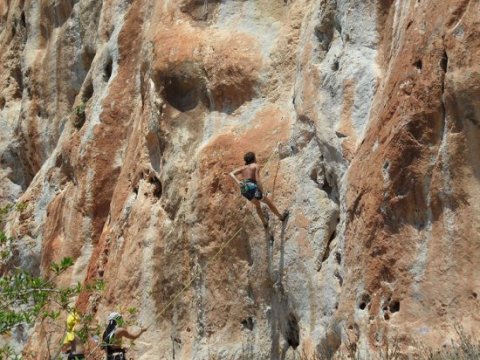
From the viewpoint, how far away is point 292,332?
40.6ft

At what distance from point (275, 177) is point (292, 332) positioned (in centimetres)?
195

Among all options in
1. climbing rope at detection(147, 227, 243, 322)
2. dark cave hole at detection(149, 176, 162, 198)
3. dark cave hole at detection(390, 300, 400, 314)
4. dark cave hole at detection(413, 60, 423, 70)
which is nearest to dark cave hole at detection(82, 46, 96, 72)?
dark cave hole at detection(149, 176, 162, 198)

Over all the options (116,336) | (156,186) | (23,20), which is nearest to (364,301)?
(116,336)

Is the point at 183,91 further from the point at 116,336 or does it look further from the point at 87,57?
the point at 87,57

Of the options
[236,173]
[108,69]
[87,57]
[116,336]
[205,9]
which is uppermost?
[205,9]

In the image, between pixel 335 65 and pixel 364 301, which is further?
pixel 335 65

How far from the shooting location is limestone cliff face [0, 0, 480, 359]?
32.4ft

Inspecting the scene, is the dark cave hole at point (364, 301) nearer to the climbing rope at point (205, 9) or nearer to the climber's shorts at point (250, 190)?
the climber's shorts at point (250, 190)

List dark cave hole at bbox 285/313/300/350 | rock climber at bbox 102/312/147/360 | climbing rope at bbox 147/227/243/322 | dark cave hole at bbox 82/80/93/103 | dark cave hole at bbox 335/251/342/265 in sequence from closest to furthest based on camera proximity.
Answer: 1. dark cave hole at bbox 335/251/342/265
2. dark cave hole at bbox 285/313/300/350
3. rock climber at bbox 102/312/147/360
4. climbing rope at bbox 147/227/243/322
5. dark cave hole at bbox 82/80/93/103

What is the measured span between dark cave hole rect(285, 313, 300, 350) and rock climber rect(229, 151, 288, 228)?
120cm

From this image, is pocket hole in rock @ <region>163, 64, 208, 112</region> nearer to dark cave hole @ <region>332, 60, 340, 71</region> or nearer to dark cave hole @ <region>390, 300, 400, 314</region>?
dark cave hole @ <region>332, 60, 340, 71</region>

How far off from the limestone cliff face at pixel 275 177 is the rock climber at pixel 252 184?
0.16 metres

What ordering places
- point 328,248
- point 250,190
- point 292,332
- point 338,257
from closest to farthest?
point 338,257, point 328,248, point 292,332, point 250,190

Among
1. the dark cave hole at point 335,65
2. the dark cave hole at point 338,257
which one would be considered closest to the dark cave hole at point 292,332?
the dark cave hole at point 338,257
